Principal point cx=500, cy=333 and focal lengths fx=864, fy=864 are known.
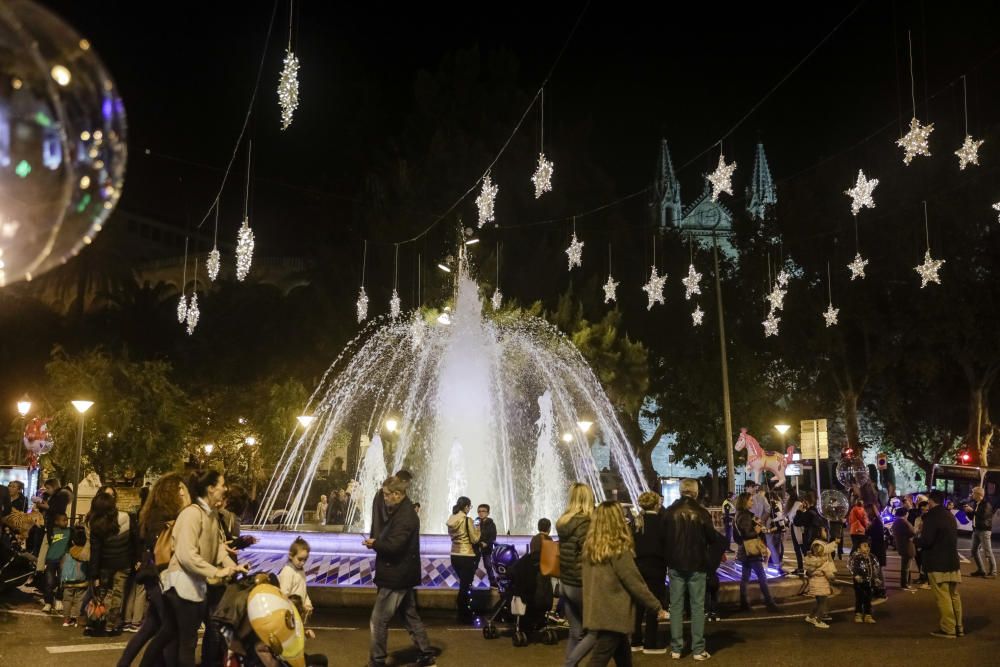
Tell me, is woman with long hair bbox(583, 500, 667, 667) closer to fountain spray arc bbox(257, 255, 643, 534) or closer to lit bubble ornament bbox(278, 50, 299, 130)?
lit bubble ornament bbox(278, 50, 299, 130)

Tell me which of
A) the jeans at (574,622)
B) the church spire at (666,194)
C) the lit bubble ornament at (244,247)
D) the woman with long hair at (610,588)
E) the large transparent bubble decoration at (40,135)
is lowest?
the jeans at (574,622)

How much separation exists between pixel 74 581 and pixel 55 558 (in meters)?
1.55

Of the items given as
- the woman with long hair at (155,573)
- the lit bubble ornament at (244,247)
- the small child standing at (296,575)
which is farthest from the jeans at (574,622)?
the lit bubble ornament at (244,247)

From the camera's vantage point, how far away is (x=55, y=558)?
1231cm

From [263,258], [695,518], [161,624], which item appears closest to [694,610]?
[695,518]

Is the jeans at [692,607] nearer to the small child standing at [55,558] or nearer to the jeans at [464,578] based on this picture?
the jeans at [464,578]

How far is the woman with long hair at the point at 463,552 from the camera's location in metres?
11.0

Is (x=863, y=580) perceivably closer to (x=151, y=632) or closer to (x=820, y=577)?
(x=820, y=577)

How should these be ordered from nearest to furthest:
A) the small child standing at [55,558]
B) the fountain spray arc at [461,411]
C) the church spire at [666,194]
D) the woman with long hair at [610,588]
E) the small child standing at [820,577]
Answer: the woman with long hair at [610,588] → the small child standing at [820,577] → the small child standing at [55,558] → the fountain spray arc at [461,411] → the church spire at [666,194]

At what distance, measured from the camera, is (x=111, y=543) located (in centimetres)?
1031

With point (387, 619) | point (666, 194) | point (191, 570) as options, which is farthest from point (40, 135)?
point (666, 194)

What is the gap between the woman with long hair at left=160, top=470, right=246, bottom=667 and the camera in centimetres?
658

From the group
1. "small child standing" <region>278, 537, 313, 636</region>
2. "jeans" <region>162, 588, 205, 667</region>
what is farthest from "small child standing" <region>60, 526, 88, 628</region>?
"small child standing" <region>278, 537, 313, 636</region>

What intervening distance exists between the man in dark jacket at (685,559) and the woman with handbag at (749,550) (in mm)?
2787
